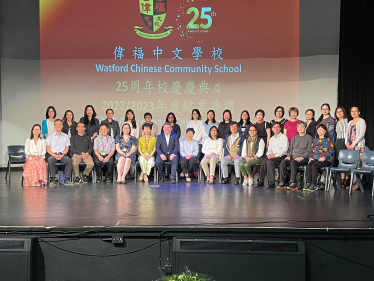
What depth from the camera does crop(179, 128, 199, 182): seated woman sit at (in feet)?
20.6

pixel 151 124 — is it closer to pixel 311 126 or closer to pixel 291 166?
pixel 291 166

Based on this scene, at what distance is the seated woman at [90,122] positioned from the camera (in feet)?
21.7

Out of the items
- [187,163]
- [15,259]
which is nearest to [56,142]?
[187,163]

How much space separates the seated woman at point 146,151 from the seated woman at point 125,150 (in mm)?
137

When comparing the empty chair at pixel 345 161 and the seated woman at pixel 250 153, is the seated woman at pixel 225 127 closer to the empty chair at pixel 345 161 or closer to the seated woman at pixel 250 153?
the seated woman at pixel 250 153

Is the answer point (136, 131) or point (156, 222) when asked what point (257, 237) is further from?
point (136, 131)

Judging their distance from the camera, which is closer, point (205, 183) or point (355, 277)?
point (355, 277)

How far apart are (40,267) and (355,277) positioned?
232 centimetres

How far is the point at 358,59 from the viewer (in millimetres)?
6750

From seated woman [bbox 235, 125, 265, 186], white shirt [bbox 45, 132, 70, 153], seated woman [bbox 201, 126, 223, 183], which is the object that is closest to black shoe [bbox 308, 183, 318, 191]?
seated woman [bbox 235, 125, 265, 186]

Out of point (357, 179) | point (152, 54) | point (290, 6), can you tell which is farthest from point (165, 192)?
point (290, 6)

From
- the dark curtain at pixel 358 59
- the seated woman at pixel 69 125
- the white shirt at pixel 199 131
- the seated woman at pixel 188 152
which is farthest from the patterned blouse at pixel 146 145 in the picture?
the dark curtain at pixel 358 59

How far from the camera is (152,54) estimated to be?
734cm

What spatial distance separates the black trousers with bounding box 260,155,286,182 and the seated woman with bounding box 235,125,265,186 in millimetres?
143
